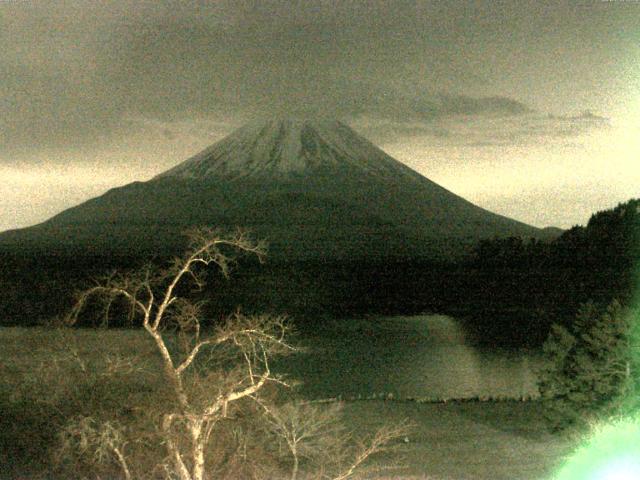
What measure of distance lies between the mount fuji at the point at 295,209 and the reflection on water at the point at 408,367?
49.2 metres

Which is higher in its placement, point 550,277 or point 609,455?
point 550,277

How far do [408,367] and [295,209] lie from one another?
237 ft

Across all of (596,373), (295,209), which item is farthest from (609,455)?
(295,209)

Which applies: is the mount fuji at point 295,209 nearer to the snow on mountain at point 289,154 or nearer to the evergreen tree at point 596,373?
the snow on mountain at point 289,154

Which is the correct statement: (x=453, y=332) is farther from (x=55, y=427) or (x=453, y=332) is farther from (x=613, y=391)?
(x=55, y=427)

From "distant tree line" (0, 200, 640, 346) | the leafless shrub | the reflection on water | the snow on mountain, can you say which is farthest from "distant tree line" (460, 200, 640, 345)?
the snow on mountain

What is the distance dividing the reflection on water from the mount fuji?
49.2 meters

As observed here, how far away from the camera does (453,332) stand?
104 ft

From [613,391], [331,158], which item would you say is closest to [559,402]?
[613,391]

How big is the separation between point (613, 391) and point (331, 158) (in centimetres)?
9286

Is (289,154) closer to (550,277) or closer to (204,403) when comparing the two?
(550,277)

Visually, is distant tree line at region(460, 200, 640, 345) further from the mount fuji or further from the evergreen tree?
the mount fuji

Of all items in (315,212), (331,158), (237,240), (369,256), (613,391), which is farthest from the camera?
(331,158)

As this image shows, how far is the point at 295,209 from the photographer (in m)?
93.1
